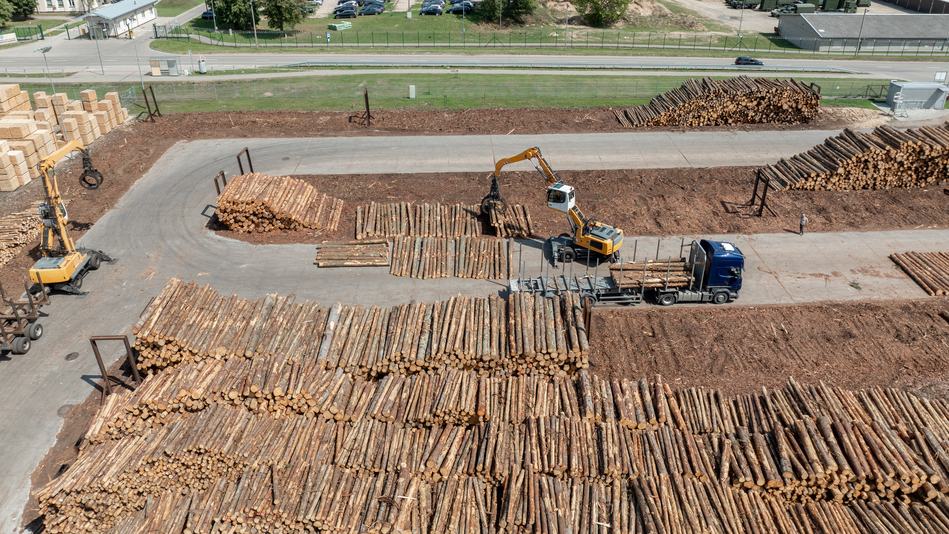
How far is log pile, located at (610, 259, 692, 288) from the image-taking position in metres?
23.5

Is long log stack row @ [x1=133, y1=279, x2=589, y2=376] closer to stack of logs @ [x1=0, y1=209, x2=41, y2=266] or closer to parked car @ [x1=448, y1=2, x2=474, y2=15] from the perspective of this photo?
stack of logs @ [x1=0, y1=209, x2=41, y2=266]

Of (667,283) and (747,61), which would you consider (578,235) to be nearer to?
(667,283)

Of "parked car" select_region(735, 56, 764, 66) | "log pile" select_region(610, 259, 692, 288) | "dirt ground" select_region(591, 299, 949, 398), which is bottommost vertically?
"dirt ground" select_region(591, 299, 949, 398)

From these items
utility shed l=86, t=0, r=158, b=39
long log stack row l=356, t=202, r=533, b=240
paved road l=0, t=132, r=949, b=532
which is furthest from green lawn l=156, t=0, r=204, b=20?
long log stack row l=356, t=202, r=533, b=240

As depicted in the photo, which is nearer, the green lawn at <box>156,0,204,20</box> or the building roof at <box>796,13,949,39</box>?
the building roof at <box>796,13,949,39</box>

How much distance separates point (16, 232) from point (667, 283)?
89.9ft

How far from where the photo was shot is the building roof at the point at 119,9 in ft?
217

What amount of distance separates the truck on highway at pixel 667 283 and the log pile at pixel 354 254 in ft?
20.7

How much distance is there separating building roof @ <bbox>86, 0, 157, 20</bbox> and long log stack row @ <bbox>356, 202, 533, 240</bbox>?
54038 mm

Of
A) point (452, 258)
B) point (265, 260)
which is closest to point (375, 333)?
point (452, 258)

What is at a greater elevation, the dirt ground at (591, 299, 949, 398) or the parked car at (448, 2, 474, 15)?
the parked car at (448, 2, 474, 15)

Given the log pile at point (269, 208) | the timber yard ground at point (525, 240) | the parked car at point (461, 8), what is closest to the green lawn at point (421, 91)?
the timber yard ground at point (525, 240)

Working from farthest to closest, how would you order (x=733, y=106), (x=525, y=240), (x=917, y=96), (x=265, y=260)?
(x=917, y=96), (x=733, y=106), (x=525, y=240), (x=265, y=260)

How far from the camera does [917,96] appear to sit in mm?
45906
